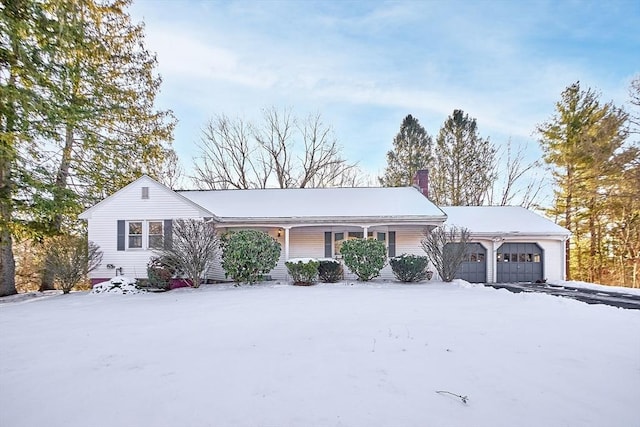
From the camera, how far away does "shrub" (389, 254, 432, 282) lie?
12.4 metres

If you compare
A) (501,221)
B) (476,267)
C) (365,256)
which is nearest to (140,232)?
(365,256)

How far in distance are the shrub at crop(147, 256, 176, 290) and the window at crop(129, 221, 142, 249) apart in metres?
1.90

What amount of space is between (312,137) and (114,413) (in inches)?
987

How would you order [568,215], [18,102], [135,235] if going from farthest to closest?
[568,215] < [135,235] < [18,102]

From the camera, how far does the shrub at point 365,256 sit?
1234 cm

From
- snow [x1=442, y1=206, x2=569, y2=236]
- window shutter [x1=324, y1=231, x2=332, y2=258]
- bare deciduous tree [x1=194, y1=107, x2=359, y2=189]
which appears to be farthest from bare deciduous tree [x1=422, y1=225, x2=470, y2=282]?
bare deciduous tree [x1=194, y1=107, x2=359, y2=189]

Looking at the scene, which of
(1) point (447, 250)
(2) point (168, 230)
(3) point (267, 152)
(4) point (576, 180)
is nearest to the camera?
(1) point (447, 250)

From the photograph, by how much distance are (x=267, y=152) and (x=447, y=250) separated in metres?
17.9

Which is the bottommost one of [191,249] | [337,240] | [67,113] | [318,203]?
[191,249]

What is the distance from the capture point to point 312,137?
2650 centimetres

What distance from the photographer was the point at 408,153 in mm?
26422

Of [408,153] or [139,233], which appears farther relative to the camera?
[408,153]

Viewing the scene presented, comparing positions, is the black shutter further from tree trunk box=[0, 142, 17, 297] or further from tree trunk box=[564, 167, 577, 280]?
tree trunk box=[564, 167, 577, 280]

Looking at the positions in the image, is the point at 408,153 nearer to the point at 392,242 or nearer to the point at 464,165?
the point at 464,165
